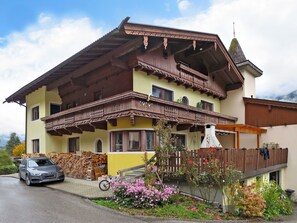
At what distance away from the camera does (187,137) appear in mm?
17984

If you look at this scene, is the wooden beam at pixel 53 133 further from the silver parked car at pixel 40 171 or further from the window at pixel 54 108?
the silver parked car at pixel 40 171

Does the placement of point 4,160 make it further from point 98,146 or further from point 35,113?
point 98,146

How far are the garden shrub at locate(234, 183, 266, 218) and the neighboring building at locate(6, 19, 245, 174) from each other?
5270 mm

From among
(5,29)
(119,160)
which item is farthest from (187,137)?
(5,29)

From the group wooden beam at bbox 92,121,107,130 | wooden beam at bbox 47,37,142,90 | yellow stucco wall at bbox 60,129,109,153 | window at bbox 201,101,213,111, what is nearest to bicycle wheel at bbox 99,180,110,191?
wooden beam at bbox 92,121,107,130

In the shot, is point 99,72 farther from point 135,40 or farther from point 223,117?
point 223,117

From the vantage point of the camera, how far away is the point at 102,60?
49.9 ft

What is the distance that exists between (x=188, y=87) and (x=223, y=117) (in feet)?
11.6

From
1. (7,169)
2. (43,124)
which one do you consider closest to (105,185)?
(43,124)

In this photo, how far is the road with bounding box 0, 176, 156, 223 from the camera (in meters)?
8.09

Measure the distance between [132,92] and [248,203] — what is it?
651cm

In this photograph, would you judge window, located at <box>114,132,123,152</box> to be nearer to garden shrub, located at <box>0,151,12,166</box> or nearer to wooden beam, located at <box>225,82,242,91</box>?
wooden beam, located at <box>225,82,242,91</box>

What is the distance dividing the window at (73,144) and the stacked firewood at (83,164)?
1868mm

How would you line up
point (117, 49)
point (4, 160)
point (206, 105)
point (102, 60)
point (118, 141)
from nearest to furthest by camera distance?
point (117, 49), point (118, 141), point (102, 60), point (206, 105), point (4, 160)
